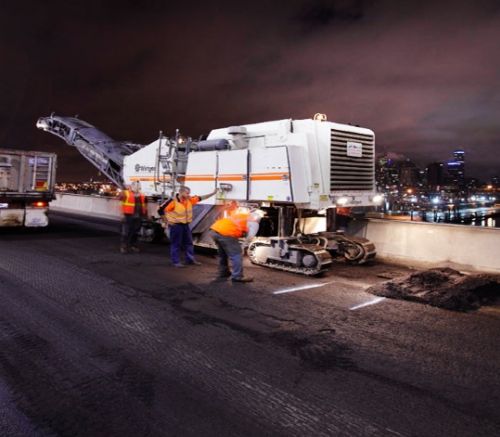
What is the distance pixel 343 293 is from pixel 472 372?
2.75m

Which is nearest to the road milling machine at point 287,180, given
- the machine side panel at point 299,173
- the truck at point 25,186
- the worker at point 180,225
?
the machine side panel at point 299,173

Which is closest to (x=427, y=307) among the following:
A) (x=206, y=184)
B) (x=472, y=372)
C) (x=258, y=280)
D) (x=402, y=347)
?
(x=402, y=347)

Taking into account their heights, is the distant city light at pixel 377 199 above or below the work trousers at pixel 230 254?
above

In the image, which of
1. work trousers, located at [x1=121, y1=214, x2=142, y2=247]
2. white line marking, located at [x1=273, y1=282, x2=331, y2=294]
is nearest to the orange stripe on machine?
work trousers, located at [x1=121, y1=214, x2=142, y2=247]

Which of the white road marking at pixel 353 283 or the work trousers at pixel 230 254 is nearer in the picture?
the white road marking at pixel 353 283

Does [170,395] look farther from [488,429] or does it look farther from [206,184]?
[206,184]

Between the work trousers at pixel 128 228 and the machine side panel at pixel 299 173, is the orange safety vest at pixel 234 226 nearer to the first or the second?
the machine side panel at pixel 299 173

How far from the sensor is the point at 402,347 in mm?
4355

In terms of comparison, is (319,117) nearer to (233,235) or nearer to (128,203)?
(233,235)

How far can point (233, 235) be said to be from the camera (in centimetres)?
732

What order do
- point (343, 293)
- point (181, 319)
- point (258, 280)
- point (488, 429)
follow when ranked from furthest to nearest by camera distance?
point (258, 280) < point (343, 293) < point (181, 319) < point (488, 429)

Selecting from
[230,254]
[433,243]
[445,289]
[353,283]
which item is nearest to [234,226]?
[230,254]

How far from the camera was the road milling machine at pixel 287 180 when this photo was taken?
779 centimetres

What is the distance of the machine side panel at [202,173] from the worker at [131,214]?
134 centimetres
